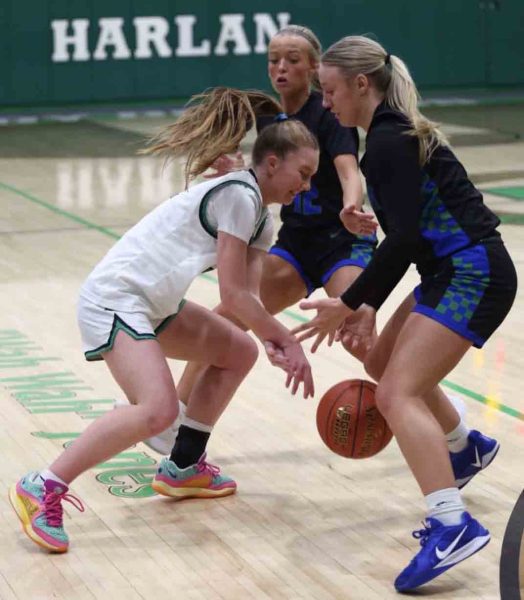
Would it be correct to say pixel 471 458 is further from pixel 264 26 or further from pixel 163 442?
pixel 264 26

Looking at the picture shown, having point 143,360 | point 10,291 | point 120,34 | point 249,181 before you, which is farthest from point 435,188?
point 120,34

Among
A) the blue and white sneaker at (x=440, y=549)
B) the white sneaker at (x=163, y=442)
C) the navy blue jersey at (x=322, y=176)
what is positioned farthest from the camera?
the navy blue jersey at (x=322, y=176)

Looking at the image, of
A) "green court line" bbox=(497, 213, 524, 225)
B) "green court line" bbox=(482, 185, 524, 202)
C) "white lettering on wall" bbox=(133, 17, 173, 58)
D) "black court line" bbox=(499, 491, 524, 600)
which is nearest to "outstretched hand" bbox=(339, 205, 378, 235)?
"black court line" bbox=(499, 491, 524, 600)

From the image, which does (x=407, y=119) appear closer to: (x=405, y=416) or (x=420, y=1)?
(x=405, y=416)

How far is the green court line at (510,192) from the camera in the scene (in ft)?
41.5

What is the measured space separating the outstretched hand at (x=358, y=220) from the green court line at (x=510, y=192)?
25.6 ft

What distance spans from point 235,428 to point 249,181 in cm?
160

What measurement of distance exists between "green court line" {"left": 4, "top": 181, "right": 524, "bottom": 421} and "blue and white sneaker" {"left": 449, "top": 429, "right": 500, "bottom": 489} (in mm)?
1047

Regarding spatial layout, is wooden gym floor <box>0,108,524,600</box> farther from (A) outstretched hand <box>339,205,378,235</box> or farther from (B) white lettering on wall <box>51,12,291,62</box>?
(B) white lettering on wall <box>51,12,291,62</box>

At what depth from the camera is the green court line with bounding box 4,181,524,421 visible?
20.2ft

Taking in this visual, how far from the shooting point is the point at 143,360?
4.58 meters

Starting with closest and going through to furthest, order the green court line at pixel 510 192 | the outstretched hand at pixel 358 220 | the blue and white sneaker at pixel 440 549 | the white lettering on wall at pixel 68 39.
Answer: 1. the blue and white sneaker at pixel 440 549
2. the outstretched hand at pixel 358 220
3. the green court line at pixel 510 192
4. the white lettering on wall at pixel 68 39

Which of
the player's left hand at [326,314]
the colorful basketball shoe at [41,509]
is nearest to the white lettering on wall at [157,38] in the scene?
the colorful basketball shoe at [41,509]

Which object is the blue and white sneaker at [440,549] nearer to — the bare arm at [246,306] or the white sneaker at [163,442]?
the bare arm at [246,306]
